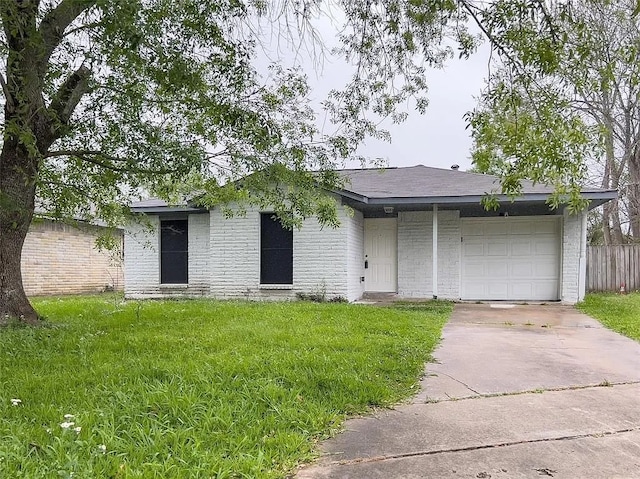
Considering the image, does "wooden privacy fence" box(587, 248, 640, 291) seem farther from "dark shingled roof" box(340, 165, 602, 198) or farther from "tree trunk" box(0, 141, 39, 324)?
"tree trunk" box(0, 141, 39, 324)

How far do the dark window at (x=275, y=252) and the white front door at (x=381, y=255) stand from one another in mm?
2178

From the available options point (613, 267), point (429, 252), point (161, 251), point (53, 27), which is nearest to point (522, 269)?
point (429, 252)

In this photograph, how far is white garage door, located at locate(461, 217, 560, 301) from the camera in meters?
11.6

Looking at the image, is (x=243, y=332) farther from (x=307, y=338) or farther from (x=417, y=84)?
(x=417, y=84)

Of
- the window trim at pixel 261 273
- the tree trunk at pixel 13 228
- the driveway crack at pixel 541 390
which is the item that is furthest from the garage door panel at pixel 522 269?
the tree trunk at pixel 13 228

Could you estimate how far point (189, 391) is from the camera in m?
3.62

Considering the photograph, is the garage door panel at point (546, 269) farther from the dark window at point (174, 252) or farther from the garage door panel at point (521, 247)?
the dark window at point (174, 252)

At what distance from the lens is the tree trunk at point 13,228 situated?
623 cm

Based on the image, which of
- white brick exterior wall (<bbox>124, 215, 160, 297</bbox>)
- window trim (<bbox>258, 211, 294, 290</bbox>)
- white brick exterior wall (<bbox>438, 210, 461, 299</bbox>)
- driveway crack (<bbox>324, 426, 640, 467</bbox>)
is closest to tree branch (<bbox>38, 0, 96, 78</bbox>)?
driveway crack (<bbox>324, 426, 640, 467</bbox>)

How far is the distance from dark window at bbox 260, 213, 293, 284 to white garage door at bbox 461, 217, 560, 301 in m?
4.31

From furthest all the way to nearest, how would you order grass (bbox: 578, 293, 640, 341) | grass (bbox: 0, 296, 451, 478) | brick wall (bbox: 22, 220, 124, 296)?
brick wall (bbox: 22, 220, 124, 296) < grass (bbox: 578, 293, 640, 341) < grass (bbox: 0, 296, 451, 478)

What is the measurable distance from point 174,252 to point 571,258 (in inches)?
378

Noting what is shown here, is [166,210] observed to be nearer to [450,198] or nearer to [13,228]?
[13,228]

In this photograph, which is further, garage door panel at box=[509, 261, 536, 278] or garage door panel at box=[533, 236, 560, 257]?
garage door panel at box=[509, 261, 536, 278]
